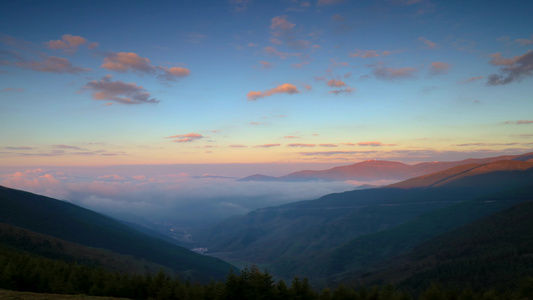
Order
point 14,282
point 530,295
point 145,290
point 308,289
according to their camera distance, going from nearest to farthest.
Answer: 1. point 14,282
2. point 308,289
3. point 145,290
4. point 530,295

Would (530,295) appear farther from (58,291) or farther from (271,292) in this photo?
(58,291)

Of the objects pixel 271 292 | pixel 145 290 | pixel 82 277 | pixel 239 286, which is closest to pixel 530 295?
pixel 271 292

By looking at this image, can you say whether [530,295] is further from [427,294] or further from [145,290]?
[145,290]

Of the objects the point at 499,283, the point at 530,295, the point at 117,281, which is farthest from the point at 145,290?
the point at 499,283

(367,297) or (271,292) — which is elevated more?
(271,292)

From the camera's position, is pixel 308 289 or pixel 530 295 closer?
pixel 308 289

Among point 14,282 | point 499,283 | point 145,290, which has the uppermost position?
point 14,282

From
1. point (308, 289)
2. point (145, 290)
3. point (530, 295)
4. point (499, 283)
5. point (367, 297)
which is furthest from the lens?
point (499, 283)

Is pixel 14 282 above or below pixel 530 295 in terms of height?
above

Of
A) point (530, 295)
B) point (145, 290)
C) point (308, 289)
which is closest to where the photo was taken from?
point (308, 289)
